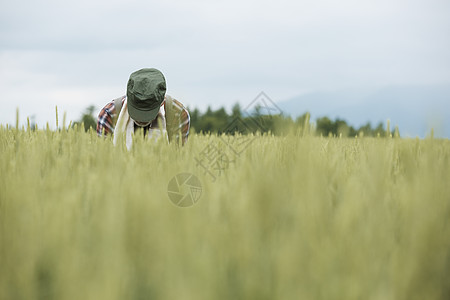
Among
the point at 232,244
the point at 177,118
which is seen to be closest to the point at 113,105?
the point at 177,118

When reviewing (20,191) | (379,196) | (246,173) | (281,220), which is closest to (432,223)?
(379,196)

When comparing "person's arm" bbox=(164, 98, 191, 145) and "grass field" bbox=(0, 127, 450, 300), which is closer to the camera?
"grass field" bbox=(0, 127, 450, 300)

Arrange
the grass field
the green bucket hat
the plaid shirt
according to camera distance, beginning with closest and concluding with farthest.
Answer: the grass field < the green bucket hat < the plaid shirt

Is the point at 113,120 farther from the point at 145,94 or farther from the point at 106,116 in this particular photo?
the point at 145,94

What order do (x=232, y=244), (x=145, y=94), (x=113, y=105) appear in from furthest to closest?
(x=113, y=105) → (x=145, y=94) → (x=232, y=244)

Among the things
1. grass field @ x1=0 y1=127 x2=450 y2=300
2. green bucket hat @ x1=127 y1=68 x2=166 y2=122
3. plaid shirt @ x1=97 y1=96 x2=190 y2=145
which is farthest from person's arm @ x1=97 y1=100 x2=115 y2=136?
grass field @ x1=0 y1=127 x2=450 y2=300

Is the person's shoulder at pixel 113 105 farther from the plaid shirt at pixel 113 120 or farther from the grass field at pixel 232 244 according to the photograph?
the grass field at pixel 232 244

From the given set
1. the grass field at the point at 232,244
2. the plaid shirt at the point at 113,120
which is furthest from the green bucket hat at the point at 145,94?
the grass field at the point at 232,244

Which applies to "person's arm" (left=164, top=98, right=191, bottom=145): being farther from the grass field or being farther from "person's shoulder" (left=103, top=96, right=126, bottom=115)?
the grass field

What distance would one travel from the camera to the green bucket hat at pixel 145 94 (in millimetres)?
2379

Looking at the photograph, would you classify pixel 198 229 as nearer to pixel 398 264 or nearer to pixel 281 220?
pixel 281 220

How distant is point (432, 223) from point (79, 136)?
142 centimetres

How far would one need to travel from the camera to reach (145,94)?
2.37 meters

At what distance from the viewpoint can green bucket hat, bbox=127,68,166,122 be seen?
2.38 metres
